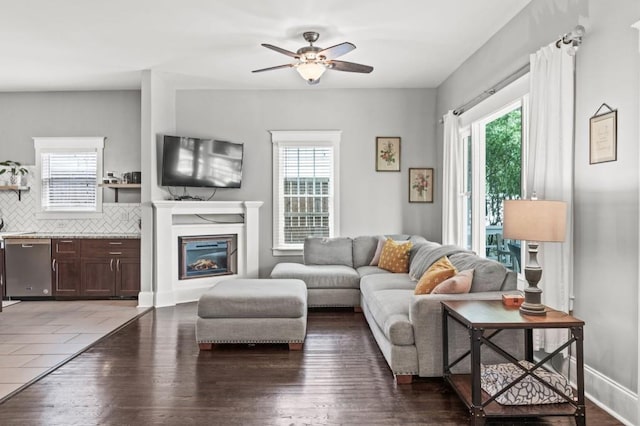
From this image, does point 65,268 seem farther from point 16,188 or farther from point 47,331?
point 47,331

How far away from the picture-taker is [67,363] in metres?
3.48

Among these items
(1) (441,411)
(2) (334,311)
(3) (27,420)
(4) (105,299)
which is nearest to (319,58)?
(2) (334,311)

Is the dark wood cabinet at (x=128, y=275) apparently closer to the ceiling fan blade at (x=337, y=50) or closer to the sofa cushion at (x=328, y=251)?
the sofa cushion at (x=328, y=251)

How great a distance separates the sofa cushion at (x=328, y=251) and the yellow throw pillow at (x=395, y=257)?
0.54 metres

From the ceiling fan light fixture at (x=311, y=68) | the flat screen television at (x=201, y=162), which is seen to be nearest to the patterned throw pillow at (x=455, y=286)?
the ceiling fan light fixture at (x=311, y=68)

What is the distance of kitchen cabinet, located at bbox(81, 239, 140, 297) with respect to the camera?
5855 mm

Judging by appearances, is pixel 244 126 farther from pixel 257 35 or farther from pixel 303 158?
pixel 257 35

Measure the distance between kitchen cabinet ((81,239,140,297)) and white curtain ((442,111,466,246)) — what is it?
4.12 m

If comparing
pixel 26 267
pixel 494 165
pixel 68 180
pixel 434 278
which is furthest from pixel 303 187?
pixel 26 267

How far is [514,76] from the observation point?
3.76 meters

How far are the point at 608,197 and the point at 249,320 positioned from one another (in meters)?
2.82

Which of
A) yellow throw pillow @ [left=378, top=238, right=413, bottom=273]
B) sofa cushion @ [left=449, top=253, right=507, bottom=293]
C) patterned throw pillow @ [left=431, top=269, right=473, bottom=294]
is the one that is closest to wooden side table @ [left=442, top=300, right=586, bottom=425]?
patterned throw pillow @ [left=431, top=269, right=473, bottom=294]

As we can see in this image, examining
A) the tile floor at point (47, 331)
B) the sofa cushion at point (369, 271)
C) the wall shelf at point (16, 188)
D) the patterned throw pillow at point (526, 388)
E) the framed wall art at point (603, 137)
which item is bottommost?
the tile floor at point (47, 331)

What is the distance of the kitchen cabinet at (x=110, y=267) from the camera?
586 cm
